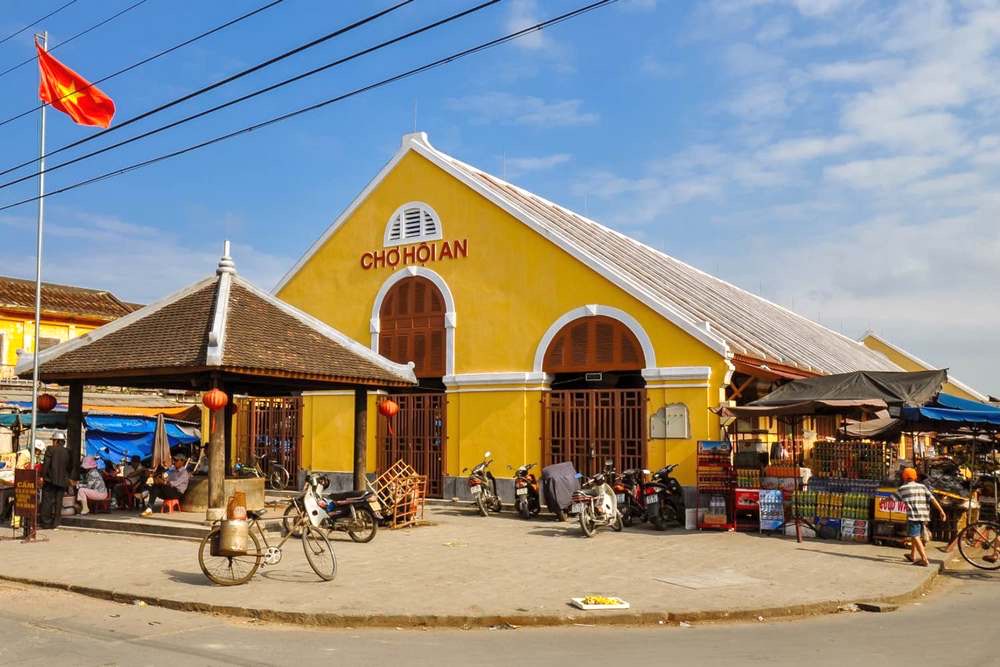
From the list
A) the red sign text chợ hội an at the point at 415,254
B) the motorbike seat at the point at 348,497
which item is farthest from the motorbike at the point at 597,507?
the red sign text chợ hội an at the point at 415,254

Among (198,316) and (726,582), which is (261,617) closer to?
(726,582)

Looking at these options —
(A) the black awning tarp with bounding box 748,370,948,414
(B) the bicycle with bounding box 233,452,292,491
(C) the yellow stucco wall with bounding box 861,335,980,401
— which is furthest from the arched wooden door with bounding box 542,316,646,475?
(C) the yellow stucco wall with bounding box 861,335,980,401

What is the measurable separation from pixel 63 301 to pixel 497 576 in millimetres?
35695

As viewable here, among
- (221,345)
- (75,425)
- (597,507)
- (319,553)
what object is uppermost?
(221,345)

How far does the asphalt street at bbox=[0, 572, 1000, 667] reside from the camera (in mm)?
7621

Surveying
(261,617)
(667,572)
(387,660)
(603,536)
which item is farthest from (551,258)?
(387,660)

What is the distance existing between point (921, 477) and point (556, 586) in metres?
9.37

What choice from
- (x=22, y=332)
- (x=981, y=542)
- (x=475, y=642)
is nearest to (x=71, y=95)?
(x=475, y=642)

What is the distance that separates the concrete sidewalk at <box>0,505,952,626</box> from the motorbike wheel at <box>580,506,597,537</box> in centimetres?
28

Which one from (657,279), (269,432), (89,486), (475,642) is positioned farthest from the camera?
(269,432)

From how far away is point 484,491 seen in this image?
1956cm

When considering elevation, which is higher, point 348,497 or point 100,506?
point 348,497

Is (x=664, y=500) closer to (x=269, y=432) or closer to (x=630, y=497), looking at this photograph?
(x=630, y=497)

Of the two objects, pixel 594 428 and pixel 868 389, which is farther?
pixel 594 428
